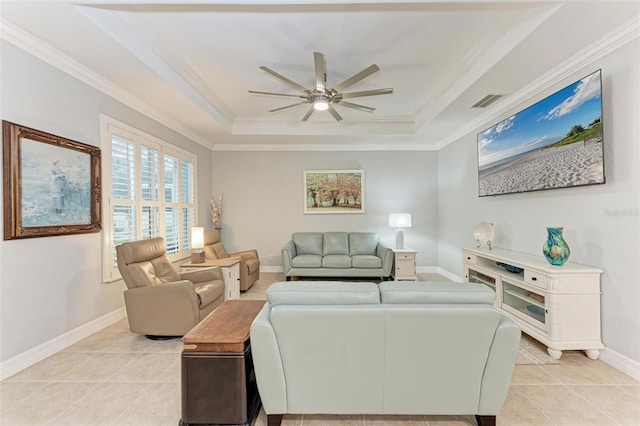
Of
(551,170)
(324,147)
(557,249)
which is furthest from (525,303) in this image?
(324,147)

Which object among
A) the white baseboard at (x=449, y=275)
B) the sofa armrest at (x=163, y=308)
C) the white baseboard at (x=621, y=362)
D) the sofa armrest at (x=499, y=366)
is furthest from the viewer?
the white baseboard at (x=449, y=275)

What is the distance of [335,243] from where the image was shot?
585 centimetres

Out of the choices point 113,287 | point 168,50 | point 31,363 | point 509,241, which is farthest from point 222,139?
point 509,241

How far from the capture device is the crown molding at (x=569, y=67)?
2338 mm

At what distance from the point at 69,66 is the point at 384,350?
384cm

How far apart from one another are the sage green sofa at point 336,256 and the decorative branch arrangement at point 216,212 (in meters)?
1.65

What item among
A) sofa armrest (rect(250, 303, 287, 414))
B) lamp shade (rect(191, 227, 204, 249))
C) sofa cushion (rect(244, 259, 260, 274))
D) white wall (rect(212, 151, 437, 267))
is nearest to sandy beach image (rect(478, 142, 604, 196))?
white wall (rect(212, 151, 437, 267))

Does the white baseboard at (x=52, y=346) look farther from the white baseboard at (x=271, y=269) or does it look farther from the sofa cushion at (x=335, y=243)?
the sofa cushion at (x=335, y=243)

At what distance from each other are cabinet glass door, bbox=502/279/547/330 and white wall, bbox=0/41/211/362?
15.0ft

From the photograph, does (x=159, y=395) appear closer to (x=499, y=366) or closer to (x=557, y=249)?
(x=499, y=366)

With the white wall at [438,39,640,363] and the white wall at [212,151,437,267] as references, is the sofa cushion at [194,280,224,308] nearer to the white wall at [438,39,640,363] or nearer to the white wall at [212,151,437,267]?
the white wall at [212,151,437,267]

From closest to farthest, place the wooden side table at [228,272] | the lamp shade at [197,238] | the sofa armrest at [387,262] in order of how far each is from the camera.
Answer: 1. the wooden side table at [228,272]
2. the lamp shade at [197,238]
3. the sofa armrest at [387,262]

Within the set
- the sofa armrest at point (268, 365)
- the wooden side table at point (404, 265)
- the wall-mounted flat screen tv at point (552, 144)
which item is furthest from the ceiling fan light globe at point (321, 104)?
the wooden side table at point (404, 265)

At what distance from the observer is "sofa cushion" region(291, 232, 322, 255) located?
5848 millimetres
